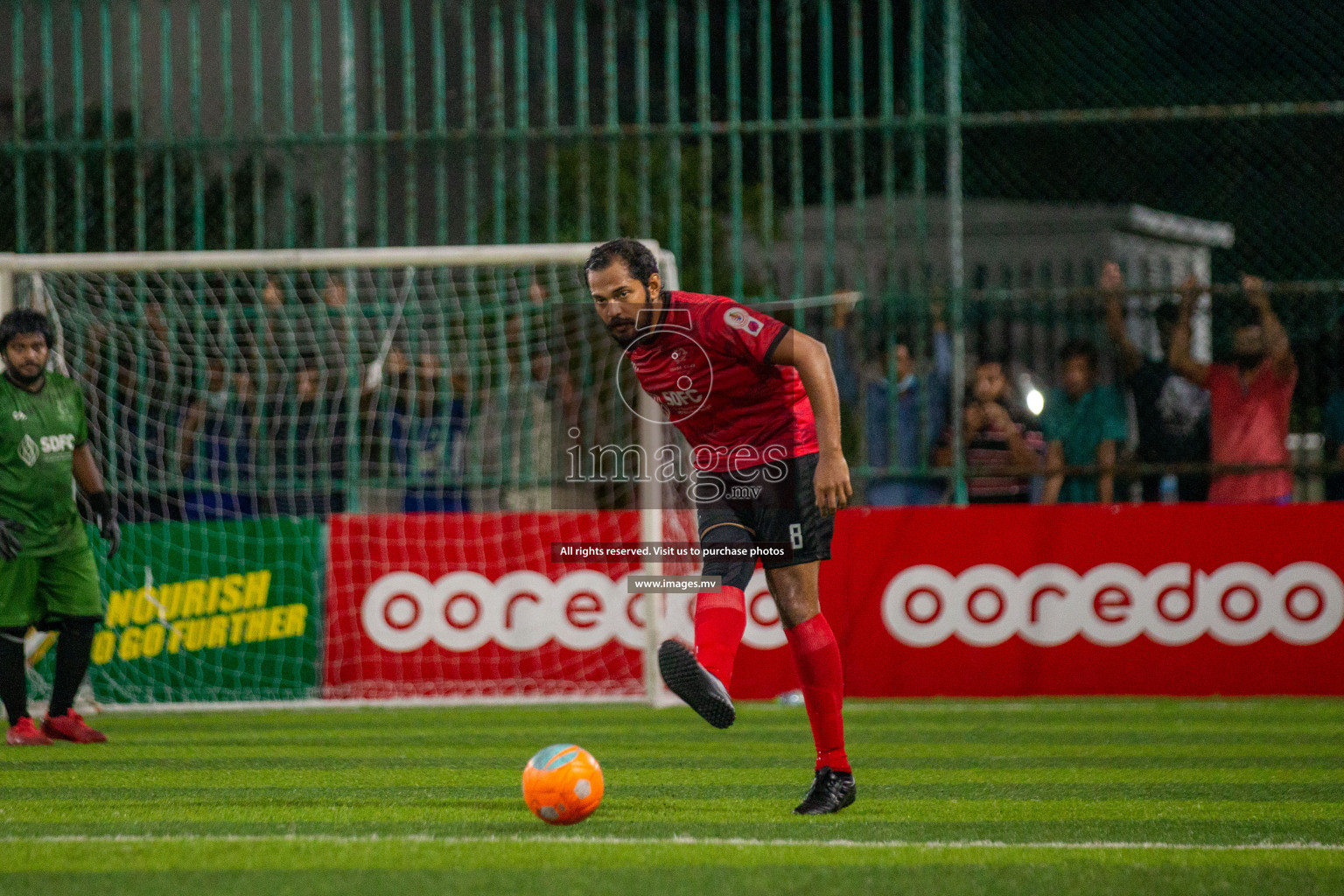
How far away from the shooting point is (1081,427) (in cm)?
1017

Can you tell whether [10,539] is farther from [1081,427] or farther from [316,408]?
[1081,427]

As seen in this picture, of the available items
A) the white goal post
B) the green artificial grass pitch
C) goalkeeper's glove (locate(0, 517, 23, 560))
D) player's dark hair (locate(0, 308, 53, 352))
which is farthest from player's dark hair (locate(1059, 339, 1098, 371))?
goalkeeper's glove (locate(0, 517, 23, 560))

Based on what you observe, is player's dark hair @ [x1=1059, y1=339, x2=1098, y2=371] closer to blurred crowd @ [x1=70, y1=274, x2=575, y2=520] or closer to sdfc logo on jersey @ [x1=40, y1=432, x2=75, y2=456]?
blurred crowd @ [x1=70, y1=274, x2=575, y2=520]

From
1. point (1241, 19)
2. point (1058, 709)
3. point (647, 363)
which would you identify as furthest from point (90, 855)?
point (1241, 19)

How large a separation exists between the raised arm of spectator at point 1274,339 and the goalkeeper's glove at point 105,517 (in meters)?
6.65

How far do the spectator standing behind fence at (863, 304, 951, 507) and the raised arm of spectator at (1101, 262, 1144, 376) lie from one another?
3.34 ft

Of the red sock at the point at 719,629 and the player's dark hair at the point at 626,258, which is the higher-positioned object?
the player's dark hair at the point at 626,258

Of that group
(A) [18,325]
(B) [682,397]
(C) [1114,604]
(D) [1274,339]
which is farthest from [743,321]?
(D) [1274,339]

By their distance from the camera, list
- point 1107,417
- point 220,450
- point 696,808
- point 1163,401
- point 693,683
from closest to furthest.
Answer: point 693,683 < point 696,808 < point 1163,401 < point 1107,417 < point 220,450

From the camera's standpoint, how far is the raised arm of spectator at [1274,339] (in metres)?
9.66

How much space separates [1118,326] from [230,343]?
18.7ft

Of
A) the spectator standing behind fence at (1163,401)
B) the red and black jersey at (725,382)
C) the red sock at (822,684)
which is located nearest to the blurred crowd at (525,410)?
the spectator standing behind fence at (1163,401)

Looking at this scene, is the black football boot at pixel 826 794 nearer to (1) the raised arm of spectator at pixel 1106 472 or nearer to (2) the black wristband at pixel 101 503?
(2) the black wristband at pixel 101 503

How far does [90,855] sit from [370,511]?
20.3ft
